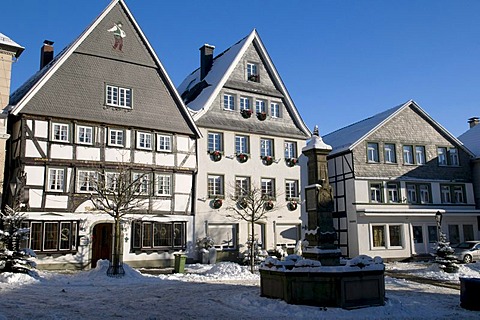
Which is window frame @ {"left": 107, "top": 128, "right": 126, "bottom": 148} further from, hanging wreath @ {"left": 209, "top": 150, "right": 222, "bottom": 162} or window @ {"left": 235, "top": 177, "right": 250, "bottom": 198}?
window @ {"left": 235, "top": 177, "right": 250, "bottom": 198}

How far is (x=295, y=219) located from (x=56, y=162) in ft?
48.9

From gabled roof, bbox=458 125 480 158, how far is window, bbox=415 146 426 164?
16.3ft

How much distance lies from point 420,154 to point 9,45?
91.4 feet

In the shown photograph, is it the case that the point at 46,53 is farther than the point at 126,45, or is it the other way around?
the point at 46,53

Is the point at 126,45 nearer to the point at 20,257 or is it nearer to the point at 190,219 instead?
the point at 190,219

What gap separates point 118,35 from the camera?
26656mm

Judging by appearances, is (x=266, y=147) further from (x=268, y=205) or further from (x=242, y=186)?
(x=268, y=205)

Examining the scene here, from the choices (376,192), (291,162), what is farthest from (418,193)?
(291,162)

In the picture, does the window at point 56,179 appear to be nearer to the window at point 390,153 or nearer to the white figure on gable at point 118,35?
the white figure on gable at point 118,35

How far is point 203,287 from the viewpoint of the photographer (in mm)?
17219

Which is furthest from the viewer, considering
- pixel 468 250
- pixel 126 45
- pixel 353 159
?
pixel 353 159

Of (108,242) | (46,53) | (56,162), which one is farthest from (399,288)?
(46,53)

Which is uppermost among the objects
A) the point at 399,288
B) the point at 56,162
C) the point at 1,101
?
the point at 1,101

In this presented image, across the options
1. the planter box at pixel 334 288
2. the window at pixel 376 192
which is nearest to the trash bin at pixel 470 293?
the planter box at pixel 334 288
